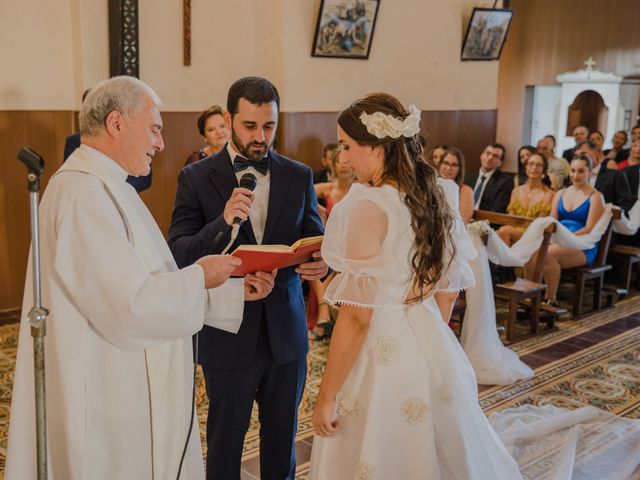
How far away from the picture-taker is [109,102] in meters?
2.17

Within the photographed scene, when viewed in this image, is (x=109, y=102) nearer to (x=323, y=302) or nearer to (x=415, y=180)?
(x=415, y=180)

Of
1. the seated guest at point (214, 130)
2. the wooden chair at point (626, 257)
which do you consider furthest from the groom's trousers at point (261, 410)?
the wooden chair at point (626, 257)

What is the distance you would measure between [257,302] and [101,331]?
871 millimetres

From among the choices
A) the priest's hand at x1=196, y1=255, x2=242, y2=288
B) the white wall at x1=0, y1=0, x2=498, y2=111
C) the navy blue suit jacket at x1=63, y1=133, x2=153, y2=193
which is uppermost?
the white wall at x1=0, y1=0, x2=498, y2=111

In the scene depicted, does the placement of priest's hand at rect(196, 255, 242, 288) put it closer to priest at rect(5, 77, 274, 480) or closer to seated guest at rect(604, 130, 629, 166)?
priest at rect(5, 77, 274, 480)

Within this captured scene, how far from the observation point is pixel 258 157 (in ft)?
9.48

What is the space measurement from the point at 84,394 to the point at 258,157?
3.80ft

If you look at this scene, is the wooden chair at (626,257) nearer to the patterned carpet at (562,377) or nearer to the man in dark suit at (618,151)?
the patterned carpet at (562,377)

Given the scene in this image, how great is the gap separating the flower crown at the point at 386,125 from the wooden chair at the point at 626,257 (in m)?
6.05

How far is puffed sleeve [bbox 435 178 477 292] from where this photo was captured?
106 inches

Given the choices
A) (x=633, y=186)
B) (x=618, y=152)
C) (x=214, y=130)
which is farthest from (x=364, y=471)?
(x=618, y=152)

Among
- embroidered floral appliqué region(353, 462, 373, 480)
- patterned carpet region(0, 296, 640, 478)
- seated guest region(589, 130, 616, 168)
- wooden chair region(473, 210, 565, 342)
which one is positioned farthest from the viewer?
seated guest region(589, 130, 616, 168)

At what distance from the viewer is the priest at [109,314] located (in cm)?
205

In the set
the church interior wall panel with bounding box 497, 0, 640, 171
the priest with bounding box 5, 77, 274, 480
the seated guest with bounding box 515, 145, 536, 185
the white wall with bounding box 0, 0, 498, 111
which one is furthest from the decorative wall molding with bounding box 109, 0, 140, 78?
the church interior wall panel with bounding box 497, 0, 640, 171
